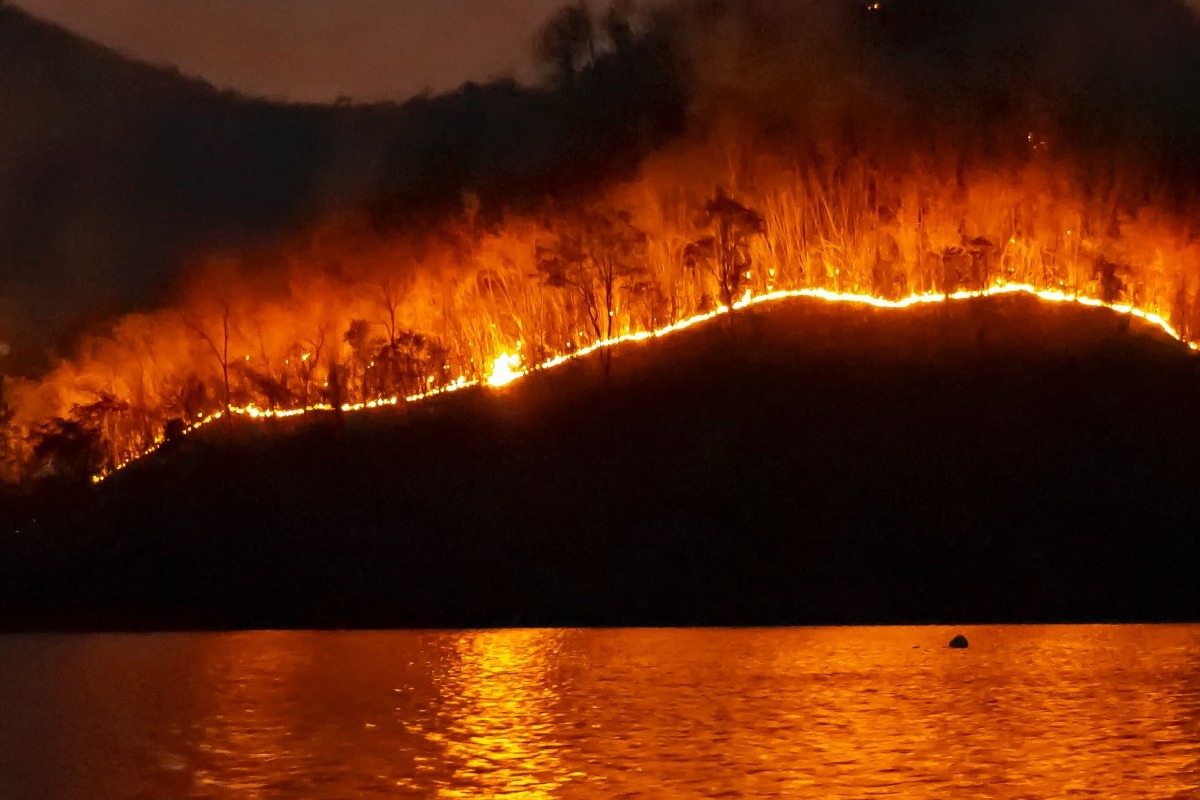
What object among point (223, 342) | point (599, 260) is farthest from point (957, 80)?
point (223, 342)

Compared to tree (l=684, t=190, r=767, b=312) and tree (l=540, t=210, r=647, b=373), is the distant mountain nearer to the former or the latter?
tree (l=540, t=210, r=647, b=373)

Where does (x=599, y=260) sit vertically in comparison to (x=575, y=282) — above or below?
above

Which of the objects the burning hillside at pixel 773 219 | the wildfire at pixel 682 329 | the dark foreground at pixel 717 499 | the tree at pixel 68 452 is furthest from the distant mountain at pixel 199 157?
the dark foreground at pixel 717 499

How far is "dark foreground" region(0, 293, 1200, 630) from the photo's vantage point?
22500mm

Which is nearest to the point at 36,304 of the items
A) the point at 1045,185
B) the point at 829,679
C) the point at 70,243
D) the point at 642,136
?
the point at 70,243

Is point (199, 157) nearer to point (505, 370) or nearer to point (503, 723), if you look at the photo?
point (505, 370)

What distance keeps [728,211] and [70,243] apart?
47.4 ft

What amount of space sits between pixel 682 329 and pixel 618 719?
60.8ft

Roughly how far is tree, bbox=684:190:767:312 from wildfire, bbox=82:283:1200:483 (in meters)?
0.46

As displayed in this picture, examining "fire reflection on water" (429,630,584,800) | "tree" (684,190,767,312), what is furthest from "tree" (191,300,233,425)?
"fire reflection on water" (429,630,584,800)

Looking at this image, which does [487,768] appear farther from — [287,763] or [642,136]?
[642,136]

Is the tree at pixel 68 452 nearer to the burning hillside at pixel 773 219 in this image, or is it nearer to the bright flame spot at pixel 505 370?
the burning hillside at pixel 773 219

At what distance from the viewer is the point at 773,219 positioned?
30.5 meters

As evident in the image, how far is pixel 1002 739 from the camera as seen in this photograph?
1089cm
